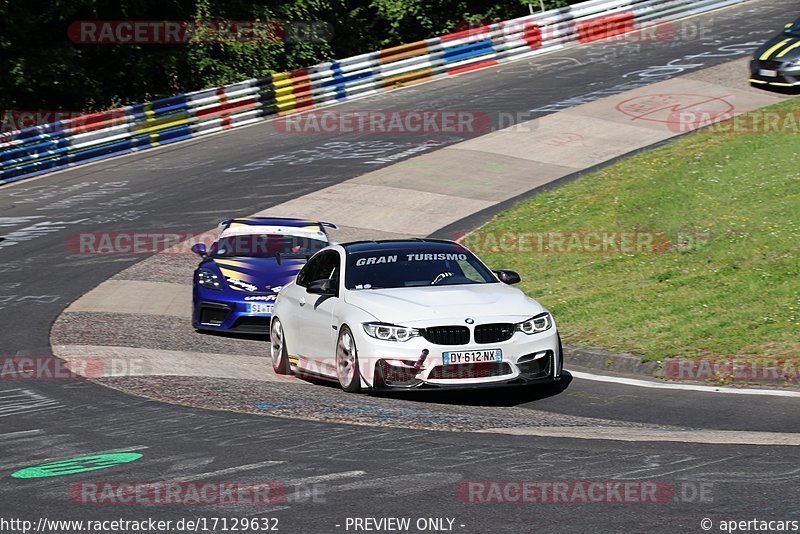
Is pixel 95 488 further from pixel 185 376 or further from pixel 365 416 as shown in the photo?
pixel 185 376

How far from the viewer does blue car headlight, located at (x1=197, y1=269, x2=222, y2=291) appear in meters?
14.8

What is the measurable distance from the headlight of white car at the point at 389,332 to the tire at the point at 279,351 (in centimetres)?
204

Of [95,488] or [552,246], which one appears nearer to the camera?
[95,488]

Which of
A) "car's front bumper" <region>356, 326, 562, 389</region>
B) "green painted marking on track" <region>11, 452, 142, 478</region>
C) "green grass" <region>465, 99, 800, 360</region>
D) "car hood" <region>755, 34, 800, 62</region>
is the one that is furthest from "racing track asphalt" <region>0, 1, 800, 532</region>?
"car hood" <region>755, 34, 800, 62</region>

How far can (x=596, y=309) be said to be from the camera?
14086 millimetres

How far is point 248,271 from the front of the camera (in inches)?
591

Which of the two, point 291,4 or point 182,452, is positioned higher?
point 291,4

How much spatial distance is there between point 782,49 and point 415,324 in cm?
2002

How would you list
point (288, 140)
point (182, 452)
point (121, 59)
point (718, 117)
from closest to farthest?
point (182, 452), point (718, 117), point (288, 140), point (121, 59)

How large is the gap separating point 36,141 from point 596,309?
16.9 metres

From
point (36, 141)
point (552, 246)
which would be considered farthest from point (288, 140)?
point (552, 246)

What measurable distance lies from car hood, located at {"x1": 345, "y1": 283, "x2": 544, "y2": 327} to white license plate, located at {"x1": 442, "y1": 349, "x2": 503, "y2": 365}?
0.91 ft

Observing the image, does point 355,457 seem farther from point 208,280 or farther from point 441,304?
point 208,280

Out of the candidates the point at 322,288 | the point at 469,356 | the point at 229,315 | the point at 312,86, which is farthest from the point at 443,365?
the point at 312,86
